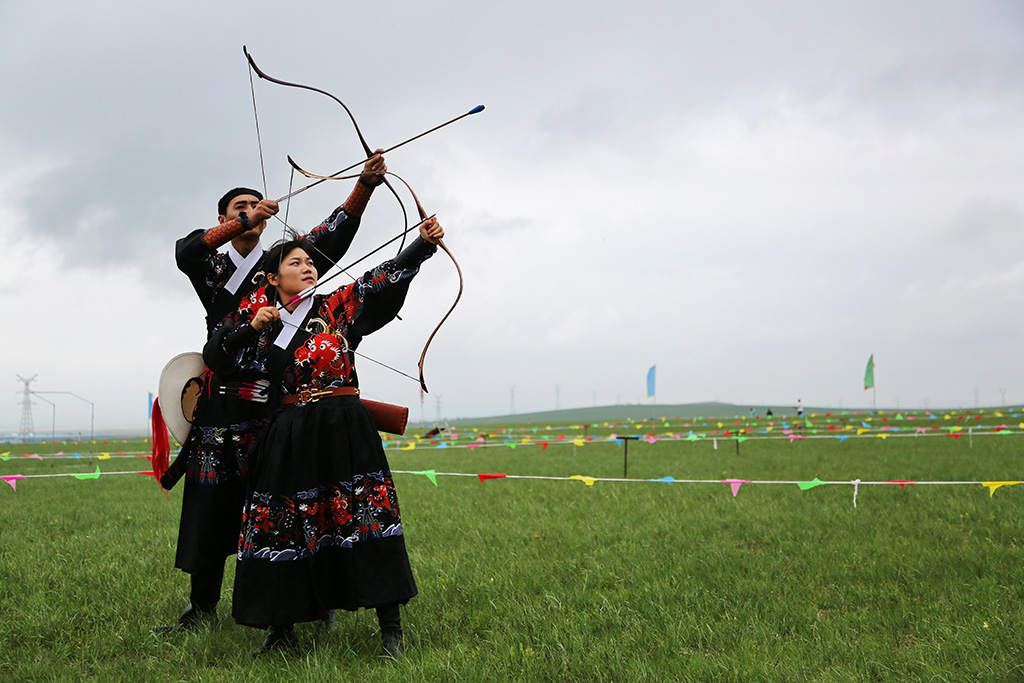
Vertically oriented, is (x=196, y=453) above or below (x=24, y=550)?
above

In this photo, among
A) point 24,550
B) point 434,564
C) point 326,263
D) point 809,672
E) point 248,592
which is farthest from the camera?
point 24,550

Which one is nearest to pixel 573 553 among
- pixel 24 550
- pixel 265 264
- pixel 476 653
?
pixel 476 653

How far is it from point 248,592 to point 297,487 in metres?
0.52

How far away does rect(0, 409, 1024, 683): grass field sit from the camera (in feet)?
10.1

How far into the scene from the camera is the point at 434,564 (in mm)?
5137

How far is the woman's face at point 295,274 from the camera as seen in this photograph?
3.55m

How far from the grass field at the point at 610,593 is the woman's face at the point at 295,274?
177 centimetres

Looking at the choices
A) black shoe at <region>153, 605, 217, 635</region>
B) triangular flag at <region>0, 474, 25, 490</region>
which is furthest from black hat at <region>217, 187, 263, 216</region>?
triangular flag at <region>0, 474, 25, 490</region>

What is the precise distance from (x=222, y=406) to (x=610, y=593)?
2.61m

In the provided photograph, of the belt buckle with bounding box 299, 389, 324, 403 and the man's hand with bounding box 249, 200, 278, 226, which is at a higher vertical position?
the man's hand with bounding box 249, 200, 278, 226

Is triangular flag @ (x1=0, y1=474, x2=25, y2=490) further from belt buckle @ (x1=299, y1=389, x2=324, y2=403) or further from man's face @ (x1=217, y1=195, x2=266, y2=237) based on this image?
belt buckle @ (x1=299, y1=389, x2=324, y2=403)

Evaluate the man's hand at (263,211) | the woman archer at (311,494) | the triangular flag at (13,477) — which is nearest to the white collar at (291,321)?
the woman archer at (311,494)

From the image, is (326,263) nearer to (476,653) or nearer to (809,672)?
(476,653)

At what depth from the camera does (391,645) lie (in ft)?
10.6
